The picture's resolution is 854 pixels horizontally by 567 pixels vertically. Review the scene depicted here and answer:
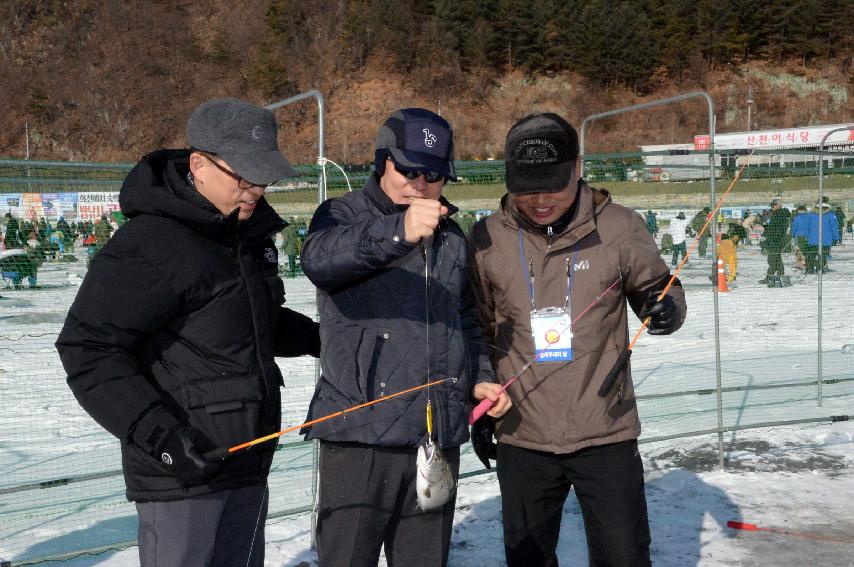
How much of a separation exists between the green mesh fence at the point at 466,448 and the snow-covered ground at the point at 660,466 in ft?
0.07

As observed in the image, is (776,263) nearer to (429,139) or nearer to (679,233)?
(679,233)

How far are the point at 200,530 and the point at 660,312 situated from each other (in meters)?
1.55

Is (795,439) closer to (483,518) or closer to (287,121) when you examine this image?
(483,518)

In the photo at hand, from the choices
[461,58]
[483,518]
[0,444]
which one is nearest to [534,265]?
[483,518]

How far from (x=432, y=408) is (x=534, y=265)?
64cm

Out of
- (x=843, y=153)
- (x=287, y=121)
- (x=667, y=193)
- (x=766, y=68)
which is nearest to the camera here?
(x=843, y=153)

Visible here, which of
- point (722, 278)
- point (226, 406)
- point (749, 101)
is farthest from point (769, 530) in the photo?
point (749, 101)

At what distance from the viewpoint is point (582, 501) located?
9.27ft

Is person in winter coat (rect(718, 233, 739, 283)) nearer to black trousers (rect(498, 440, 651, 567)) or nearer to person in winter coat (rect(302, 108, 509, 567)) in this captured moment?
black trousers (rect(498, 440, 651, 567))

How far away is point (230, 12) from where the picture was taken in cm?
8075

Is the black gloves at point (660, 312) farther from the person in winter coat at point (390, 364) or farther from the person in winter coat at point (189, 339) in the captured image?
the person in winter coat at point (189, 339)

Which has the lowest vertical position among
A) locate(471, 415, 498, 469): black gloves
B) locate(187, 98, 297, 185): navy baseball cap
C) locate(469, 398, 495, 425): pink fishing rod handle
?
locate(471, 415, 498, 469): black gloves

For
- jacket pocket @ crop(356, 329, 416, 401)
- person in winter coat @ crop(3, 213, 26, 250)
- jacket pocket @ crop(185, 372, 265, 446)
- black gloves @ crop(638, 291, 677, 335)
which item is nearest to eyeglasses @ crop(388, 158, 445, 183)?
jacket pocket @ crop(356, 329, 416, 401)

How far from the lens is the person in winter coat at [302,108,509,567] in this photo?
244 cm
